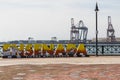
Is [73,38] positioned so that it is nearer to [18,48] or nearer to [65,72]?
[18,48]

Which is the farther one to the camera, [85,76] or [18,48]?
[18,48]

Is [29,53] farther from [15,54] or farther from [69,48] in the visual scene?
[69,48]

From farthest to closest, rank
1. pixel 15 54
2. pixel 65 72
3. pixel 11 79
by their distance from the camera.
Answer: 1. pixel 15 54
2. pixel 65 72
3. pixel 11 79

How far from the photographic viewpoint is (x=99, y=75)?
1708 cm

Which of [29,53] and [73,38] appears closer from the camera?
[29,53]

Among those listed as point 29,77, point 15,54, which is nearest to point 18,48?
point 15,54

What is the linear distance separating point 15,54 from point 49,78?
16.9m

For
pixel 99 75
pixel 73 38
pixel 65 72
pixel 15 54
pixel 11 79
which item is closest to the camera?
pixel 11 79

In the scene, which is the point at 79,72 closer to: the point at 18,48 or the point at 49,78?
the point at 49,78

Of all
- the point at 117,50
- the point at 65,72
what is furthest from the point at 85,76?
the point at 117,50

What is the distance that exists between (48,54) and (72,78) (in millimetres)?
16968

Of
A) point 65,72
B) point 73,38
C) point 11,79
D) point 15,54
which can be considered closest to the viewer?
point 11,79

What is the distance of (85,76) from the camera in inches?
663

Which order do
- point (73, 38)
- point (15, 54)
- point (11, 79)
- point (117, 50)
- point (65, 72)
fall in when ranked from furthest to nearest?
point (73, 38) < point (117, 50) < point (15, 54) < point (65, 72) < point (11, 79)
